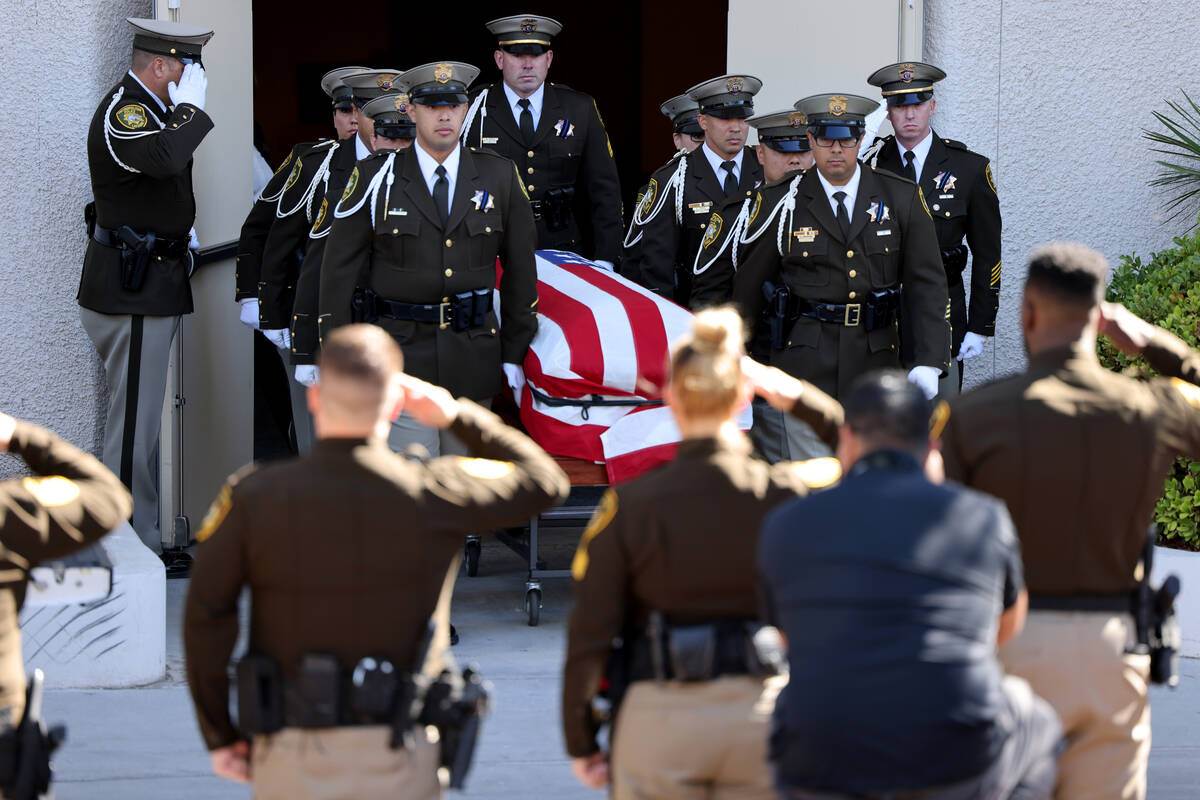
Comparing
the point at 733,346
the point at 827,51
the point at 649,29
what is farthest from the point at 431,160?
→ the point at 649,29

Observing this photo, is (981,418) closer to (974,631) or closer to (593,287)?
(974,631)

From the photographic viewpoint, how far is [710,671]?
8.43 feet

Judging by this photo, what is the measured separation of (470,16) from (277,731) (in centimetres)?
1289

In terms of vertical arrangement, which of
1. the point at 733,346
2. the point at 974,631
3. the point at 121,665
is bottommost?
the point at 121,665

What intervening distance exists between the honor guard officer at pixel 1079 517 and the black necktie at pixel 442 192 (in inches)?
111

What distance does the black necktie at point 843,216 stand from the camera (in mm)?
5629

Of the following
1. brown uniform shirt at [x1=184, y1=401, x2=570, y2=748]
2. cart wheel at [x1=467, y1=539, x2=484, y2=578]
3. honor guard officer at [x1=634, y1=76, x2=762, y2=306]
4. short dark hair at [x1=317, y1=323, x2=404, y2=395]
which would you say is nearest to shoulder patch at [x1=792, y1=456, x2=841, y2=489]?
brown uniform shirt at [x1=184, y1=401, x2=570, y2=748]

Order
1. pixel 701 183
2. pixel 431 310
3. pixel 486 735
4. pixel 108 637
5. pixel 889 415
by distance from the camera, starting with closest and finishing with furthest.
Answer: pixel 889 415 → pixel 486 735 → pixel 108 637 → pixel 431 310 → pixel 701 183

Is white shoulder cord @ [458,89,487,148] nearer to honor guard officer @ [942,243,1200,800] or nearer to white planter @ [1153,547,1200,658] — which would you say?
white planter @ [1153,547,1200,658]

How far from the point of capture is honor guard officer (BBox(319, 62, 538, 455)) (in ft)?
17.8

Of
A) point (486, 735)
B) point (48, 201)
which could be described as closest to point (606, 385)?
point (486, 735)

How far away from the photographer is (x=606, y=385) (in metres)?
5.57

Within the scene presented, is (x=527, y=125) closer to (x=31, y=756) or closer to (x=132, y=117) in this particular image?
(x=132, y=117)

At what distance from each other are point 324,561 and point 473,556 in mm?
3873
